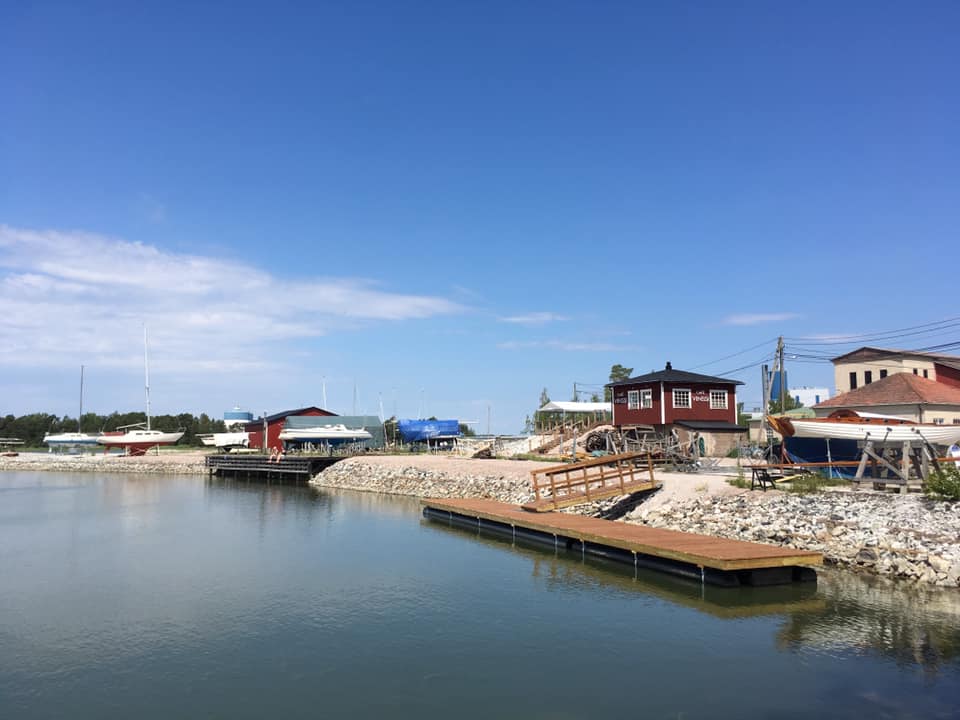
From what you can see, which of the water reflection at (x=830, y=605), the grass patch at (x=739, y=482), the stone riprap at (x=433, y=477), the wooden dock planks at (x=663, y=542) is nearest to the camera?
the water reflection at (x=830, y=605)

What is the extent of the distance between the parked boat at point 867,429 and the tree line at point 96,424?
98899mm

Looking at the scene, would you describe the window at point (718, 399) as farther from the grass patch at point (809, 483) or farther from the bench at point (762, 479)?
the grass patch at point (809, 483)

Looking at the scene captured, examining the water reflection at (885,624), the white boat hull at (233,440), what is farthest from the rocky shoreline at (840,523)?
the white boat hull at (233,440)

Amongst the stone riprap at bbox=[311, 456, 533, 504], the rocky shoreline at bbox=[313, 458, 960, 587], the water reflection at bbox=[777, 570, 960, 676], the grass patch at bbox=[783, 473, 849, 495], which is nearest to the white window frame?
the stone riprap at bbox=[311, 456, 533, 504]

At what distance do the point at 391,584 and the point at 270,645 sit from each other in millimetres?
6100

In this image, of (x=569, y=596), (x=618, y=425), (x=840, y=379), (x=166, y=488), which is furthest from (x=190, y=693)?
(x=840, y=379)

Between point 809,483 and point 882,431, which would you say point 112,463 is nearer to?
point 809,483

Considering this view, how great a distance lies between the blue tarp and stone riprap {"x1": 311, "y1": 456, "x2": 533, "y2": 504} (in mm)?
19216

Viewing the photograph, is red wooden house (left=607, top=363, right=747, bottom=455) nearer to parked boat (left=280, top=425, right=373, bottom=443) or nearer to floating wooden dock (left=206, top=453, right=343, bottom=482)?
floating wooden dock (left=206, top=453, right=343, bottom=482)

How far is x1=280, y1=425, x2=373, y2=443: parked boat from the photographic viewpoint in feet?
241

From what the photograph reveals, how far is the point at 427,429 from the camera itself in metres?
81.6

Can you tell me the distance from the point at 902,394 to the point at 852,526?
983 inches

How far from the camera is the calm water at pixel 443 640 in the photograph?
41.6 feet

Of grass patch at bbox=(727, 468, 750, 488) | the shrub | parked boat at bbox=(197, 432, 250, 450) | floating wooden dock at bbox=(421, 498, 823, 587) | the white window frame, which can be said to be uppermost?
the white window frame
